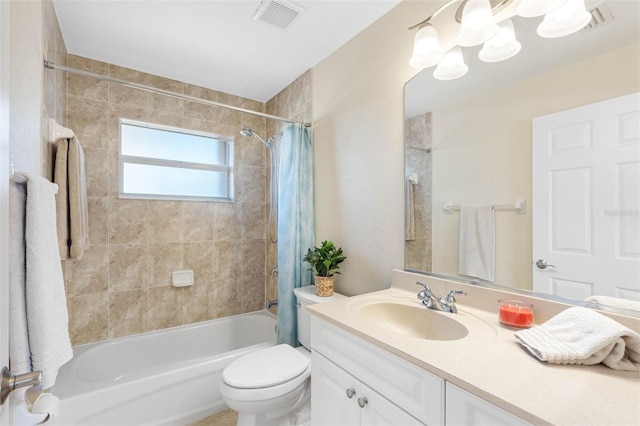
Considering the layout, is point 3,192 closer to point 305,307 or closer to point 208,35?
point 305,307

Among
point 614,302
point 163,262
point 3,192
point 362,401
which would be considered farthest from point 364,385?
point 163,262

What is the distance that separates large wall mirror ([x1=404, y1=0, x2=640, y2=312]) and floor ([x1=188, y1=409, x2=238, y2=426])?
1467 mm

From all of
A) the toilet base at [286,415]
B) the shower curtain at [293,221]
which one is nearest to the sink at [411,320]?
the toilet base at [286,415]

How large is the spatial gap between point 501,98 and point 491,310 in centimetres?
85

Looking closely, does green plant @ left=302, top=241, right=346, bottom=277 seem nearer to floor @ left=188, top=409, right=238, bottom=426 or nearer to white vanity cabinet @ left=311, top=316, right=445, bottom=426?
white vanity cabinet @ left=311, top=316, right=445, bottom=426

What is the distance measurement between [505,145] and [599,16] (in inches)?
17.6

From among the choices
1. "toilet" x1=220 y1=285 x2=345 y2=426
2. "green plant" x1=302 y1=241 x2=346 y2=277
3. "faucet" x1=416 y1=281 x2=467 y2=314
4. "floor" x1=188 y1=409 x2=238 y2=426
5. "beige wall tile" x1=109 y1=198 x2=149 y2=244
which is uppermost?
Answer: "beige wall tile" x1=109 y1=198 x2=149 y2=244

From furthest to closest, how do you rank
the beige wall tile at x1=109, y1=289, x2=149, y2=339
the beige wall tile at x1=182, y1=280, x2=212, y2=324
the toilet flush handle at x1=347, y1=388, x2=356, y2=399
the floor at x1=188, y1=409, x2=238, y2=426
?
the beige wall tile at x1=182, y1=280, x2=212, y2=324, the beige wall tile at x1=109, y1=289, x2=149, y2=339, the floor at x1=188, y1=409, x2=238, y2=426, the toilet flush handle at x1=347, y1=388, x2=356, y2=399

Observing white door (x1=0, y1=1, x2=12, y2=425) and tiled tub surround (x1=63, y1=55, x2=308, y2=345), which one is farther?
tiled tub surround (x1=63, y1=55, x2=308, y2=345)

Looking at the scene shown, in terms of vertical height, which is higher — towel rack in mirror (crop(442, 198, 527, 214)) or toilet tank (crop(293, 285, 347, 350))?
towel rack in mirror (crop(442, 198, 527, 214))

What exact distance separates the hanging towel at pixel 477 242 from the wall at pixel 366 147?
0.34 meters

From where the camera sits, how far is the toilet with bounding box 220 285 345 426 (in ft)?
4.39

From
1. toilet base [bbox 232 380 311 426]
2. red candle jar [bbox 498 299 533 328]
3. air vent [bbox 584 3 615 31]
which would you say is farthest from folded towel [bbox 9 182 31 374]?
air vent [bbox 584 3 615 31]

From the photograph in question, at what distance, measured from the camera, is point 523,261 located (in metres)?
1.05
